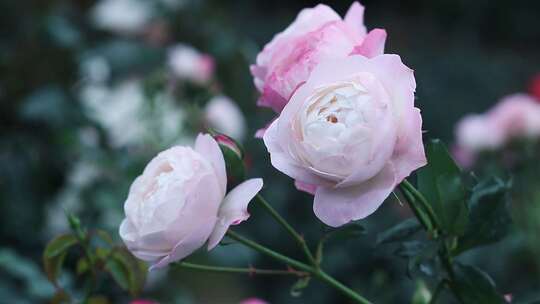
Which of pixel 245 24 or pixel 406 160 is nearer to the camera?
pixel 406 160

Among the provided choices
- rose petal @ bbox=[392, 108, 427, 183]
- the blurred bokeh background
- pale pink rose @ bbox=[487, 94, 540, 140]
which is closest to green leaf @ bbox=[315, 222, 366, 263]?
rose petal @ bbox=[392, 108, 427, 183]

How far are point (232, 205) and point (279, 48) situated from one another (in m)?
0.12

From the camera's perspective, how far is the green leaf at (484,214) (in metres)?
0.59

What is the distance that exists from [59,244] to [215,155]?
0.70 feet

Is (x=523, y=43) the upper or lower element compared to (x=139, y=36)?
lower

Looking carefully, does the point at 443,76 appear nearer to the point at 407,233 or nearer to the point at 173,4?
the point at 173,4

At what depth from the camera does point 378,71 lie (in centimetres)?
51

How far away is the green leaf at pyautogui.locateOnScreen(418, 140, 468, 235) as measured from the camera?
1.79 ft

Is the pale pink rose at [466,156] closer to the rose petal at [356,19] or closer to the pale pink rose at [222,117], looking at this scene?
the pale pink rose at [222,117]

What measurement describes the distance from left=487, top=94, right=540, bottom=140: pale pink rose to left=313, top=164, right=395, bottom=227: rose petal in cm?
108

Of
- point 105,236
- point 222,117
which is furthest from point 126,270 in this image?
point 222,117

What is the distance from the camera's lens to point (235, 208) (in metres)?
0.54

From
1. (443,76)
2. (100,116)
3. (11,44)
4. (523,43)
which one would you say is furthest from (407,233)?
(523,43)

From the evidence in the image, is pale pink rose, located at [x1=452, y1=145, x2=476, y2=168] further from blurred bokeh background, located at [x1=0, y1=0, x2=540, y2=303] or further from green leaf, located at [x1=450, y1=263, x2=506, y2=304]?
green leaf, located at [x1=450, y1=263, x2=506, y2=304]
